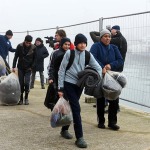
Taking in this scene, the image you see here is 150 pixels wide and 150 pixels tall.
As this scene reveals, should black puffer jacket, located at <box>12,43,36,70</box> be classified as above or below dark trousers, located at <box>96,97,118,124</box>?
above

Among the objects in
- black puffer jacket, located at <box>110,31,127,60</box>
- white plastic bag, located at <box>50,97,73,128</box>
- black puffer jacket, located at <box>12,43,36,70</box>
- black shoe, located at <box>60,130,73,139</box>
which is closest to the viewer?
white plastic bag, located at <box>50,97,73,128</box>

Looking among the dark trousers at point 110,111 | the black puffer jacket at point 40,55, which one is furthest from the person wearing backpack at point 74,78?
the black puffer jacket at point 40,55

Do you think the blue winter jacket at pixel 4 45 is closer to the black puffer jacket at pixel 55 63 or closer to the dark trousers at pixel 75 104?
the black puffer jacket at pixel 55 63

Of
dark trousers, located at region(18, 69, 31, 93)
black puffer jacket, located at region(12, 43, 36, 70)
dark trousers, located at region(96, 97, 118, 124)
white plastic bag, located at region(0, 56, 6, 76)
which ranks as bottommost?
dark trousers, located at region(96, 97, 118, 124)

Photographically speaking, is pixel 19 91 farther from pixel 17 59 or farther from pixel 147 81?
pixel 147 81

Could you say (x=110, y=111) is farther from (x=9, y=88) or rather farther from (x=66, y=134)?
(x=9, y=88)

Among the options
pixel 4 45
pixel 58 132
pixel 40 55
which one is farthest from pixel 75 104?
pixel 40 55

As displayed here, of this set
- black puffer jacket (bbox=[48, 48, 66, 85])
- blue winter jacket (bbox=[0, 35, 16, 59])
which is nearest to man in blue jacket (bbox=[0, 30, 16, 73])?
blue winter jacket (bbox=[0, 35, 16, 59])

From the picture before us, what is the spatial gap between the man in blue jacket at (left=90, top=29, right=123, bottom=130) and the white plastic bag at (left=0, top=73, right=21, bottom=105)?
2605 mm

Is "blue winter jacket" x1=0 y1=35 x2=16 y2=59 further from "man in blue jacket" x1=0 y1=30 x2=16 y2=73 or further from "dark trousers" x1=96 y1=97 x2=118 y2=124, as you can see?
"dark trousers" x1=96 y1=97 x2=118 y2=124

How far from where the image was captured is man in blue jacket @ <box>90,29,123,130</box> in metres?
6.18

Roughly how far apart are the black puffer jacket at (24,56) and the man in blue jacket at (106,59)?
2622 millimetres

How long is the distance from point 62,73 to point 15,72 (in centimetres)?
341

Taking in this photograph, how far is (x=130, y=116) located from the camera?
7441 millimetres
